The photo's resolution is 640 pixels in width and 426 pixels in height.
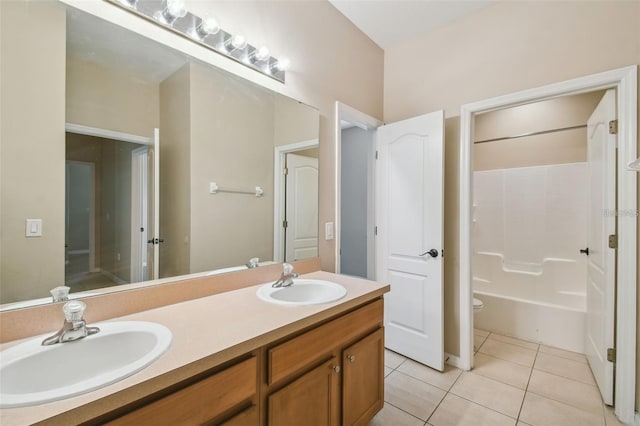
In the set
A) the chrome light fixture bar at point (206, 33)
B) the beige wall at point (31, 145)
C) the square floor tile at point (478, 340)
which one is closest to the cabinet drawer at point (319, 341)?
the beige wall at point (31, 145)

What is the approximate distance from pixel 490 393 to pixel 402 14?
9.37 feet

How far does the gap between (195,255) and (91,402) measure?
0.83 meters

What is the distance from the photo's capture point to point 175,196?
130cm

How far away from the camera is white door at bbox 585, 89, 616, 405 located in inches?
67.9

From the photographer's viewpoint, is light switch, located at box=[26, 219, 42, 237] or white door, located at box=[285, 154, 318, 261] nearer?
light switch, located at box=[26, 219, 42, 237]

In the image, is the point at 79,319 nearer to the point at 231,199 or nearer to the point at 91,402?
the point at 91,402

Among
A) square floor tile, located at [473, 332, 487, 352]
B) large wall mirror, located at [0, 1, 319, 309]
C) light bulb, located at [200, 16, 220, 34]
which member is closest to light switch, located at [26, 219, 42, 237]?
large wall mirror, located at [0, 1, 319, 309]

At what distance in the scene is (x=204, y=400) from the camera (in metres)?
0.77

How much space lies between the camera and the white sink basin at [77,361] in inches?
24.4

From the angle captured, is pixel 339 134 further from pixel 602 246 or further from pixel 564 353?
pixel 564 353

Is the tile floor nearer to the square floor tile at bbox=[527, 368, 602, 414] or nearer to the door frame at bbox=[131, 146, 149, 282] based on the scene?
the square floor tile at bbox=[527, 368, 602, 414]

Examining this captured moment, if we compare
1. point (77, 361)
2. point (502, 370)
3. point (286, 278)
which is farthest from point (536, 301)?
point (77, 361)

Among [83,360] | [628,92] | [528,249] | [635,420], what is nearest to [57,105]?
[83,360]

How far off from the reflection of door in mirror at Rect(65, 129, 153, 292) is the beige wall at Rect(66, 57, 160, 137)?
0.22 ft
